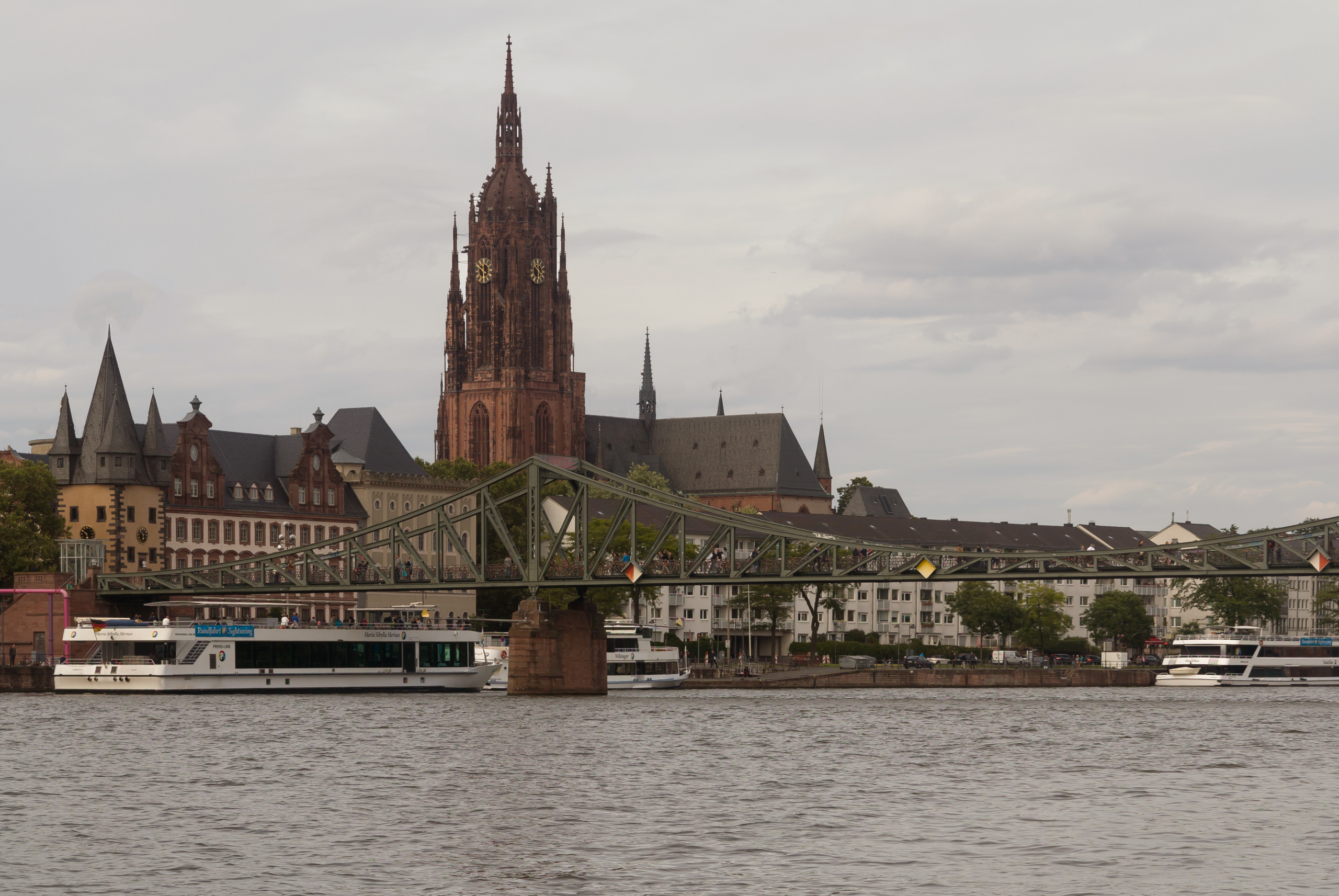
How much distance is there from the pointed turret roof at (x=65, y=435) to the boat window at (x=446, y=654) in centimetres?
3353

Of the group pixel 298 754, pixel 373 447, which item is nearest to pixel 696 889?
pixel 298 754

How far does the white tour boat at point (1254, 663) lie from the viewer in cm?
13900

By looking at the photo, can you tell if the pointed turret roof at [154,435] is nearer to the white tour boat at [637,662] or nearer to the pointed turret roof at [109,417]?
the pointed turret roof at [109,417]

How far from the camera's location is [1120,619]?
185m

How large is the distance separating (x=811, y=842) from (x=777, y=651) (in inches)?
5126

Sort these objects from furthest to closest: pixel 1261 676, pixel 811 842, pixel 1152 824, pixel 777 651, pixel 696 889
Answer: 1. pixel 777 651
2. pixel 1261 676
3. pixel 1152 824
4. pixel 811 842
5. pixel 696 889

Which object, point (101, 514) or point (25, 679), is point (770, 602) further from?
point (25, 679)

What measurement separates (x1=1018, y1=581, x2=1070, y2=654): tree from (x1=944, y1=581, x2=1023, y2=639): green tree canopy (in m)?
0.69

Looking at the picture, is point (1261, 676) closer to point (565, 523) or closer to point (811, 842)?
point (565, 523)

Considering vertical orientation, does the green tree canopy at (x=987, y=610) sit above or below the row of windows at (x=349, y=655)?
above

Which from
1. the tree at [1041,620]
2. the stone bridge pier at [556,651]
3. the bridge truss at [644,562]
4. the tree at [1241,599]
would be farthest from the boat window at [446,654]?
the tree at [1241,599]

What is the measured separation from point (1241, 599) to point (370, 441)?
2915 inches

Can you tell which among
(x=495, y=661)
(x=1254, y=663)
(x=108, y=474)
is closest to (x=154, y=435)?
(x=108, y=474)

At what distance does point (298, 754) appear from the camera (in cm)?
6091
